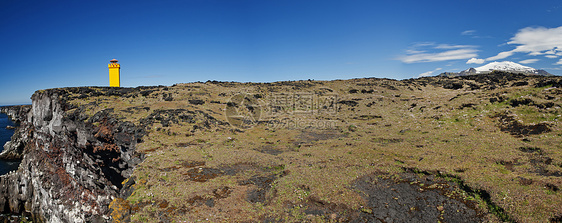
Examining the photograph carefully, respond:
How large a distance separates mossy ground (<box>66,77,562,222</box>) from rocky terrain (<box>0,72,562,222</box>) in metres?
0.11

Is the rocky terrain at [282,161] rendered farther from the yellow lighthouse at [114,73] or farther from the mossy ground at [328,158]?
the yellow lighthouse at [114,73]

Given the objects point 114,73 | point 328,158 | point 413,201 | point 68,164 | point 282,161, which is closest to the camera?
point 413,201

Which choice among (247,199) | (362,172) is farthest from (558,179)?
(247,199)

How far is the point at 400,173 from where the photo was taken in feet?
57.4

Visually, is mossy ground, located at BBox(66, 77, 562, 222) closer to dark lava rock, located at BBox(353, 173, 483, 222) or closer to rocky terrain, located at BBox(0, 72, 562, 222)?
rocky terrain, located at BBox(0, 72, 562, 222)

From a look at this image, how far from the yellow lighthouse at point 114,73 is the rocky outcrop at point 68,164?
48.4ft

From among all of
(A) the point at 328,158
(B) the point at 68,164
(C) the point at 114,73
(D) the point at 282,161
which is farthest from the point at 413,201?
(C) the point at 114,73

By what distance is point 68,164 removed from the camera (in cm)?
2769

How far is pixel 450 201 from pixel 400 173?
438 cm

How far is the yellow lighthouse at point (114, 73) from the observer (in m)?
51.7

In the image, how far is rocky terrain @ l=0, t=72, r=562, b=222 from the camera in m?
12.9

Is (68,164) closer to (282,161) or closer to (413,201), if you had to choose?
(282,161)

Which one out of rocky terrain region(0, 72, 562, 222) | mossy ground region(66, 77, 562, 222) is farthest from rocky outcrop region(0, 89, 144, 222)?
mossy ground region(66, 77, 562, 222)

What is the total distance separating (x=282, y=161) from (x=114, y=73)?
52328mm
